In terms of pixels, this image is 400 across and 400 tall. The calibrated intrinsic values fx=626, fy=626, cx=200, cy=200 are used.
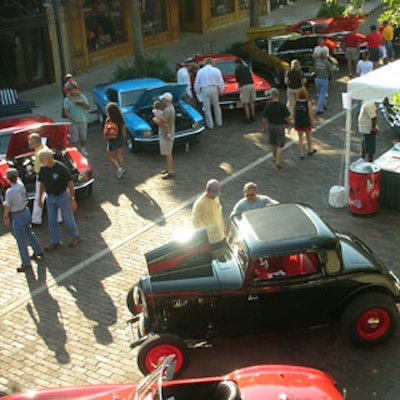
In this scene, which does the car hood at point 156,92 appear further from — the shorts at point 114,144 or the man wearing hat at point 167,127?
the shorts at point 114,144

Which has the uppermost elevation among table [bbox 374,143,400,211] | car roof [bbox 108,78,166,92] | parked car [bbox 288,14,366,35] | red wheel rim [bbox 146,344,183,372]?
parked car [bbox 288,14,366,35]

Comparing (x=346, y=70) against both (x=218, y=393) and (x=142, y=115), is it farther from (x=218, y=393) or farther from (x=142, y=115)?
(x=218, y=393)

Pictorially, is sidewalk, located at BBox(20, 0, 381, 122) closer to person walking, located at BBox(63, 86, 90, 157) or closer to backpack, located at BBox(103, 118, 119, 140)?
person walking, located at BBox(63, 86, 90, 157)

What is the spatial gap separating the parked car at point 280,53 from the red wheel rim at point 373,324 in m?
12.8

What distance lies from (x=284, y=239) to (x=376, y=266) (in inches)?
49.3

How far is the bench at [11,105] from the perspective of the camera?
54.6ft

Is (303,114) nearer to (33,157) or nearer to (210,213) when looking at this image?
(210,213)

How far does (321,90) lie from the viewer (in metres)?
16.5

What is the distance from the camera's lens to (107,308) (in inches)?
347

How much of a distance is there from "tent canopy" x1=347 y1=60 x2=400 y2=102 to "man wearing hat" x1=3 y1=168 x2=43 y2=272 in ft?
19.0

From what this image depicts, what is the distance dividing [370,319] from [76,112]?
9.22 meters

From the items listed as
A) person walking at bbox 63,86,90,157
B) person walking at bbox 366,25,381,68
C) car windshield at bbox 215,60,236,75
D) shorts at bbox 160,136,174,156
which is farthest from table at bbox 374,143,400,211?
person walking at bbox 366,25,381,68

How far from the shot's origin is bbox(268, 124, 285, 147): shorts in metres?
13.0

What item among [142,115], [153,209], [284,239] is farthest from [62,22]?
[284,239]
